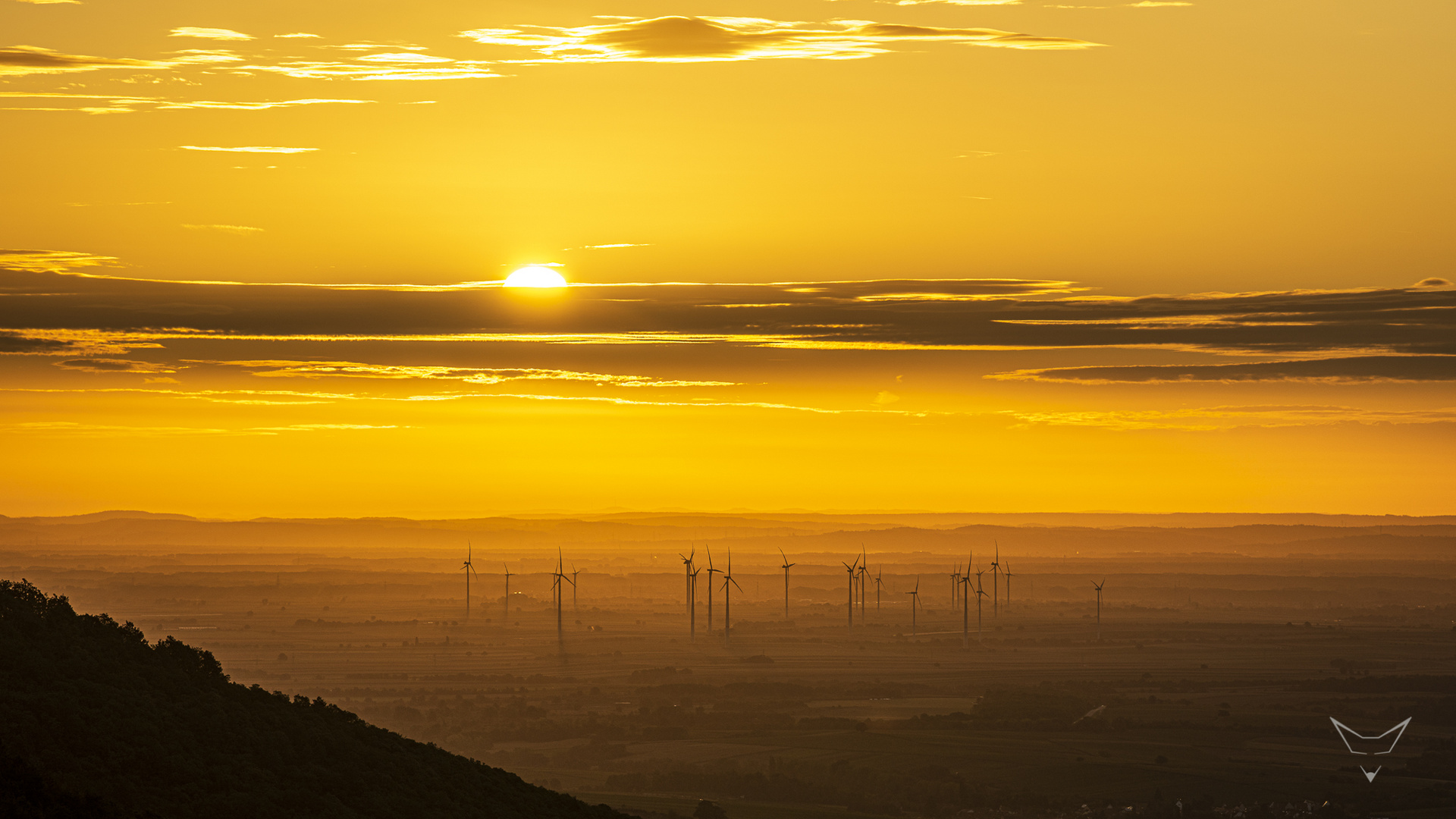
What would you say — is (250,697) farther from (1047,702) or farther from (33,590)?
(1047,702)

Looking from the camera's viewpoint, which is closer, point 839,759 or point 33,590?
point 33,590

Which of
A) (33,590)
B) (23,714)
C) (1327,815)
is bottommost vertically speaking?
(1327,815)

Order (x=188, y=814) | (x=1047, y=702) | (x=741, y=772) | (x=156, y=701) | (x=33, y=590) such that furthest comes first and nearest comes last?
(x=1047, y=702)
(x=741, y=772)
(x=33, y=590)
(x=156, y=701)
(x=188, y=814)

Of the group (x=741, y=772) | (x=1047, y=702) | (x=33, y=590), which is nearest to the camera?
(x=33, y=590)

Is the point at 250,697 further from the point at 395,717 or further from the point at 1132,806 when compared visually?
the point at 395,717

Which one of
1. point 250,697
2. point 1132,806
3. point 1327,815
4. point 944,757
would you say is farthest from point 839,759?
point 250,697

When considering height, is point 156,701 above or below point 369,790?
above

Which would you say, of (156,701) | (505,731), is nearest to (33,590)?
(156,701)
